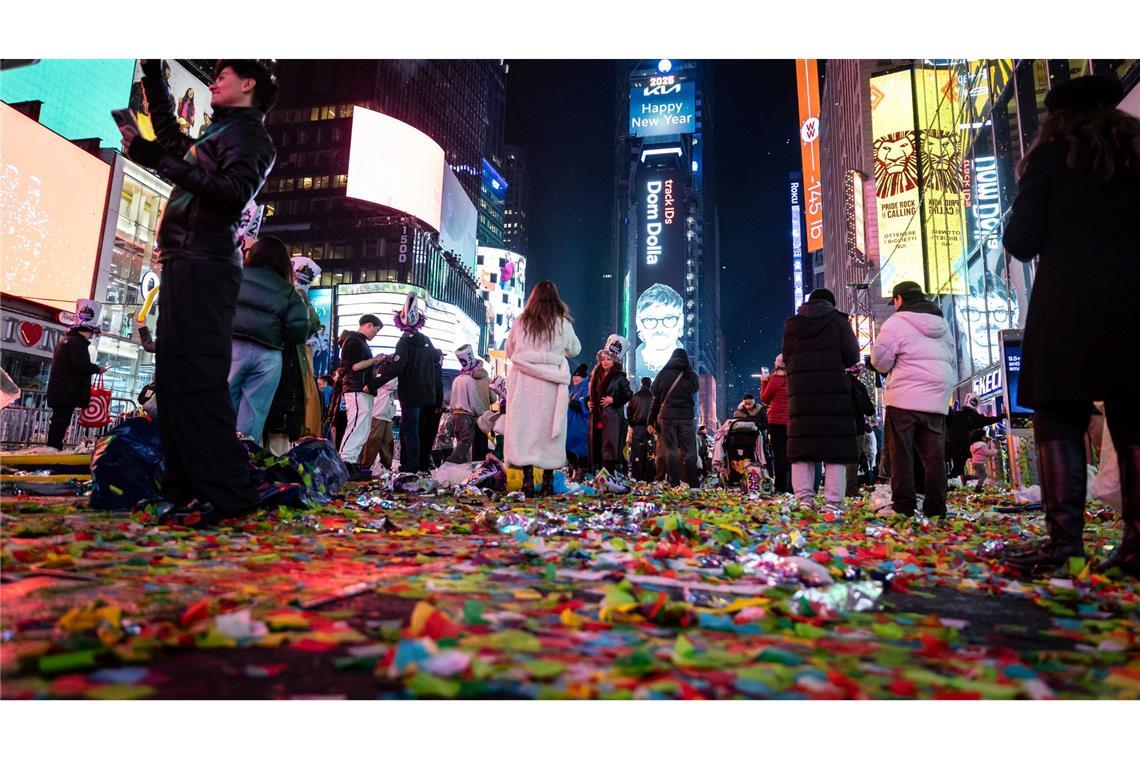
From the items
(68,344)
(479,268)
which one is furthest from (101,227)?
(479,268)

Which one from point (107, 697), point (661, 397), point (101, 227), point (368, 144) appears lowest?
point (107, 697)

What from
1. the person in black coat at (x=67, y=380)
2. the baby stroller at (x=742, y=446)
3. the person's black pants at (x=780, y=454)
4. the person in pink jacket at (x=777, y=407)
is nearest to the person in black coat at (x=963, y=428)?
the baby stroller at (x=742, y=446)

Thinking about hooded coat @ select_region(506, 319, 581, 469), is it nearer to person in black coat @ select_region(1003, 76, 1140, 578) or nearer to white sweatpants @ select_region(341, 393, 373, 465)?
white sweatpants @ select_region(341, 393, 373, 465)

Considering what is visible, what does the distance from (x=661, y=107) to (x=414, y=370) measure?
317ft

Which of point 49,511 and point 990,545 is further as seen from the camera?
point 49,511

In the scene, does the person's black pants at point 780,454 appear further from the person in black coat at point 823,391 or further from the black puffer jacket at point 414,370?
the black puffer jacket at point 414,370

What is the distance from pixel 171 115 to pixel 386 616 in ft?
11.6

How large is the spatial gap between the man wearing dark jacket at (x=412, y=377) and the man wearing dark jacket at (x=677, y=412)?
119 inches

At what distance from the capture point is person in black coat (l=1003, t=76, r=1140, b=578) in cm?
271

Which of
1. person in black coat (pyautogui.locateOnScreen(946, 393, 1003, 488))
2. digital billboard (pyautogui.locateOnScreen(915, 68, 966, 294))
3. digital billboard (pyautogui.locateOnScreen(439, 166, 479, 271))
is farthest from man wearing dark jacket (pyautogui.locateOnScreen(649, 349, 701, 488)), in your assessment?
digital billboard (pyautogui.locateOnScreen(439, 166, 479, 271))

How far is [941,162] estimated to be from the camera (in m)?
18.9

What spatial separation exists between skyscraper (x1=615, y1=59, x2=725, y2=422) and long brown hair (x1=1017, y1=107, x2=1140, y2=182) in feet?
239

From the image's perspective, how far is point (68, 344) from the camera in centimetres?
948

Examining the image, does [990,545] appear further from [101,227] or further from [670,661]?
[101,227]
